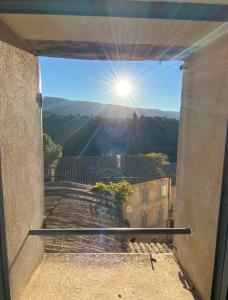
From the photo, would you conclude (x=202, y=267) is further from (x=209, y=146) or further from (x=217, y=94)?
(x=217, y=94)

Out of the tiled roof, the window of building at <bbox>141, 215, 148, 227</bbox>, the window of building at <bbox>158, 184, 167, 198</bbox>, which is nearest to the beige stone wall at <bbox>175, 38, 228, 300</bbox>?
the tiled roof

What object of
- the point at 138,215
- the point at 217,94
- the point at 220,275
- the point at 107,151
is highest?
the point at 217,94

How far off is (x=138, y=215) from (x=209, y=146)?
9.22m

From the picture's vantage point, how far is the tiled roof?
35.8 feet

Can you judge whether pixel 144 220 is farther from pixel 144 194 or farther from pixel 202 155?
pixel 202 155


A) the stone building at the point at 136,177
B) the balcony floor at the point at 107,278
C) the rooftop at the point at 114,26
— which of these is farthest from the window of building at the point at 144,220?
the rooftop at the point at 114,26

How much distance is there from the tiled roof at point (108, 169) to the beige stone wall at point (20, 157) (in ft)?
Answer: 28.7

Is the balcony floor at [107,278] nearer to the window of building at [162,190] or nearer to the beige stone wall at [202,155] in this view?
the beige stone wall at [202,155]

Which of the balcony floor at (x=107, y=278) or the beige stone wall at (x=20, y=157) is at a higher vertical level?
the beige stone wall at (x=20, y=157)

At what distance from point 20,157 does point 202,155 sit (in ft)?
3.41

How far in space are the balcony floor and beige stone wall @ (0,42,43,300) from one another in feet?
0.42

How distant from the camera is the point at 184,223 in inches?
73.8

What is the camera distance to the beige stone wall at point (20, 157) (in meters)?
1.20

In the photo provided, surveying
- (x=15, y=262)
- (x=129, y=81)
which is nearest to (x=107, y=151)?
(x=129, y=81)
